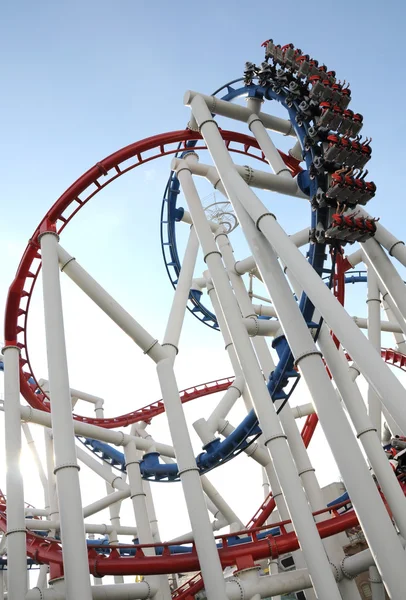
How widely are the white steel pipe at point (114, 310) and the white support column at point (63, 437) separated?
0.22m

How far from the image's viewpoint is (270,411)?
17.4 ft

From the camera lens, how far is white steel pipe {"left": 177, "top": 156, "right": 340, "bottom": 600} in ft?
14.1

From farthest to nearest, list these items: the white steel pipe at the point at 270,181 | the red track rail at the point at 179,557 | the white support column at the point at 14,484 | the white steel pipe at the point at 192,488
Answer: the white steel pipe at the point at 270,181 < the red track rail at the point at 179,557 < the white support column at the point at 14,484 < the white steel pipe at the point at 192,488

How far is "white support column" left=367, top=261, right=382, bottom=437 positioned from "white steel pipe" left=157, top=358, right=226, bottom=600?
3.01 metres

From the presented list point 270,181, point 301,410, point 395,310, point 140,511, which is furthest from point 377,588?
point 270,181

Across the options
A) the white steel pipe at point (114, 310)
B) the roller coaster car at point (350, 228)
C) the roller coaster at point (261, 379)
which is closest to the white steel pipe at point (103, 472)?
the roller coaster at point (261, 379)

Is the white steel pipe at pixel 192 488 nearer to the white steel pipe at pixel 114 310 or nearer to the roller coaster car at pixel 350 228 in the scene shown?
the white steel pipe at pixel 114 310

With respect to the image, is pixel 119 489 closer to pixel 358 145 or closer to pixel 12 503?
pixel 12 503

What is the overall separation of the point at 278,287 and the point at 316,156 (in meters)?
1.69

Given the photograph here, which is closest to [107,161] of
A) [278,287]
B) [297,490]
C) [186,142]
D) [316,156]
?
[186,142]

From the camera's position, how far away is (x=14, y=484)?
5.90 m

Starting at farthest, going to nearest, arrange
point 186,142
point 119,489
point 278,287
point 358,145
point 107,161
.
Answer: point 119,489 → point 186,142 → point 107,161 → point 358,145 → point 278,287

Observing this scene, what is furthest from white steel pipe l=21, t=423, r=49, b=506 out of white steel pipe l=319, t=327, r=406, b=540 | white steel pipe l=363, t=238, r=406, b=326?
white steel pipe l=363, t=238, r=406, b=326

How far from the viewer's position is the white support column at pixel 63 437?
4.34 metres
